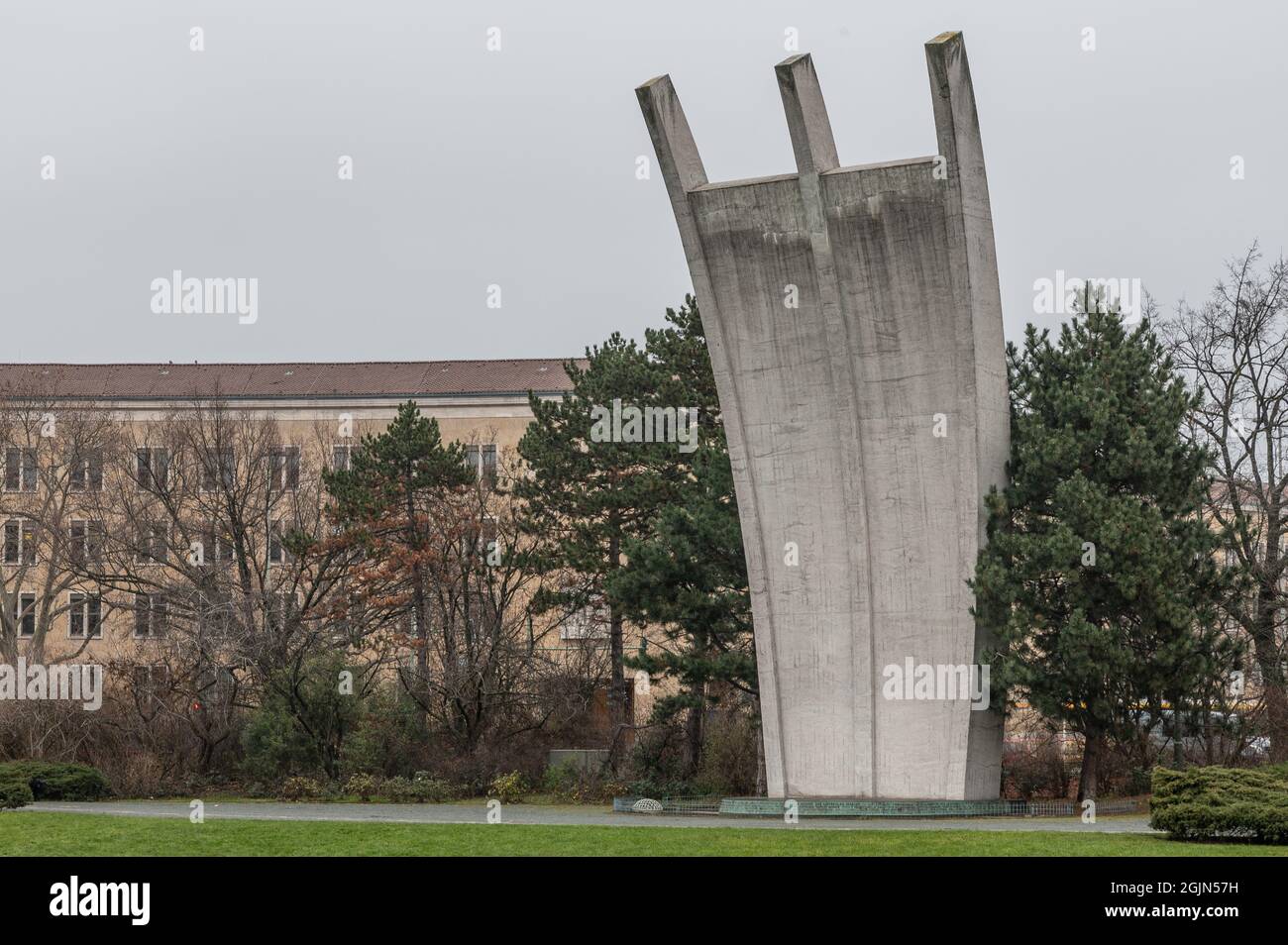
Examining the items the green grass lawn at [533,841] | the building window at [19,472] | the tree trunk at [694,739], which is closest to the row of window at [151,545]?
the building window at [19,472]

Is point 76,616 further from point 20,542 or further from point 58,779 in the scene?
point 58,779

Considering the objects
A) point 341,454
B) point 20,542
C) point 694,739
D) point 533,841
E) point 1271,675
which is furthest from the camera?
point 20,542

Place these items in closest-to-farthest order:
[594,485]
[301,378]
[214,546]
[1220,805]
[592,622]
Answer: [1220,805]
[594,485]
[592,622]
[214,546]
[301,378]

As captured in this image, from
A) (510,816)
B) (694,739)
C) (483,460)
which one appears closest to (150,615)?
(483,460)

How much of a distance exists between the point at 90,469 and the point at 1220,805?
1311 inches

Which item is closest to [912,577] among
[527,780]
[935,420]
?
[935,420]

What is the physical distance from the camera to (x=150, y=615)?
1431 inches

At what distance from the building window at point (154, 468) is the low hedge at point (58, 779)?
9478mm

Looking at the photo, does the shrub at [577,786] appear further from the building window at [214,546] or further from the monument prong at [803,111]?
the monument prong at [803,111]

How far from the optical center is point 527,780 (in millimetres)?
28484

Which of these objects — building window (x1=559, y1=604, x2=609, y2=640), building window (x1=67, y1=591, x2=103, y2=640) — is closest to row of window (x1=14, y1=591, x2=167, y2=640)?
building window (x1=67, y1=591, x2=103, y2=640)

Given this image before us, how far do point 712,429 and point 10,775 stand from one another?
14.0 meters

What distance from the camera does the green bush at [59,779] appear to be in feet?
85.6
